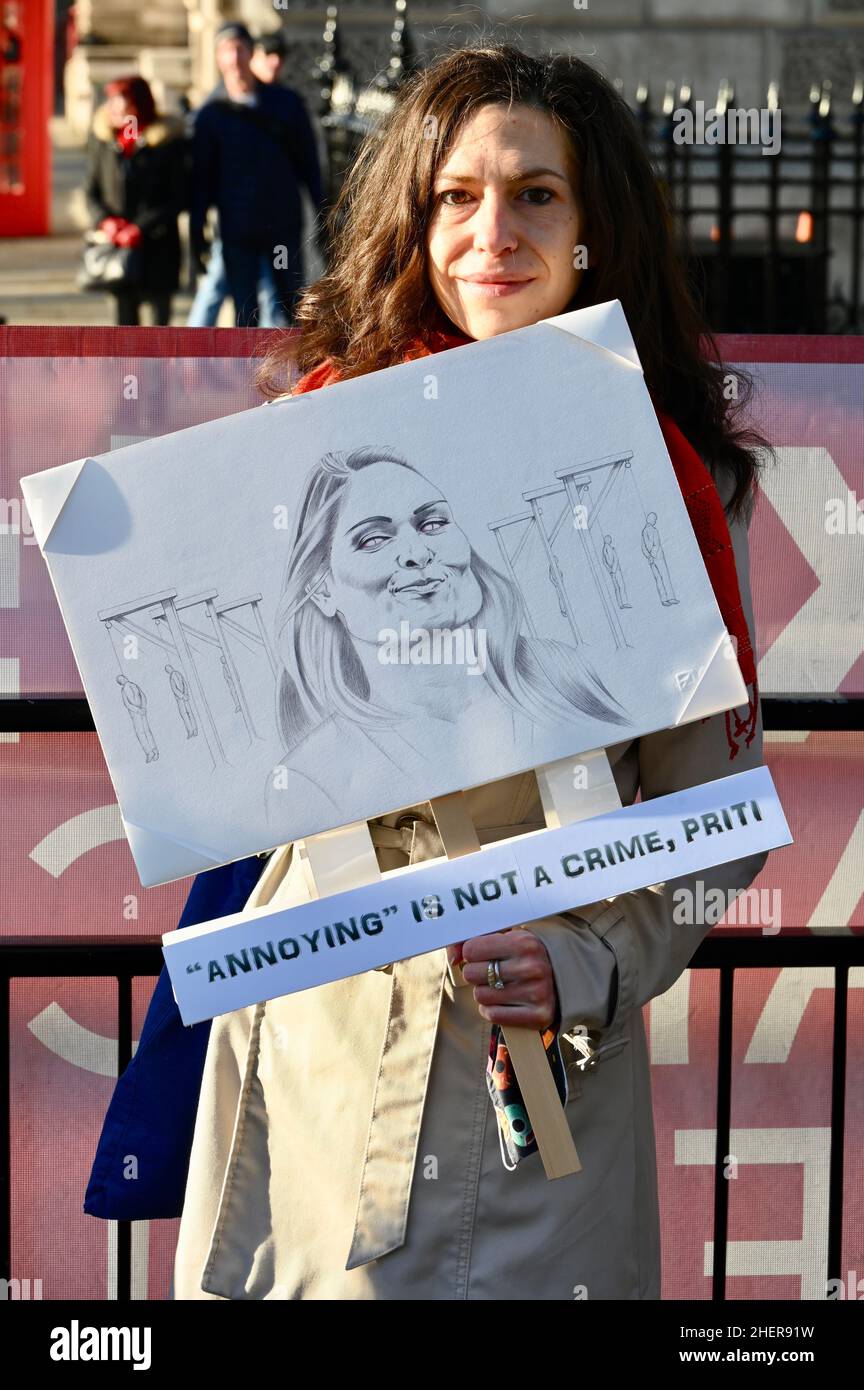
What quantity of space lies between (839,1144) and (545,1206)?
1221mm

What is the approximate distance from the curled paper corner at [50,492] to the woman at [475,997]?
0.47 metres

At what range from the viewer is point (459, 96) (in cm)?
209

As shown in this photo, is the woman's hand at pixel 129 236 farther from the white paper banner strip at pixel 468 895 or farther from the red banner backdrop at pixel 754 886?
the white paper banner strip at pixel 468 895

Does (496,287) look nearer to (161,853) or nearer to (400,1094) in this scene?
(161,853)

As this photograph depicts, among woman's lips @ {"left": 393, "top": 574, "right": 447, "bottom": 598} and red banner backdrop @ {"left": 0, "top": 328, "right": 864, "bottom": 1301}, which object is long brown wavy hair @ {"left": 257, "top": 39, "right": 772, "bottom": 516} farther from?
red banner backdrop @ {"left": 0, "top": 328, "right": 864, "bottom": 1301}

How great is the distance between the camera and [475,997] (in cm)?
195

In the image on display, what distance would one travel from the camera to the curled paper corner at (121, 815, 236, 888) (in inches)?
76.6

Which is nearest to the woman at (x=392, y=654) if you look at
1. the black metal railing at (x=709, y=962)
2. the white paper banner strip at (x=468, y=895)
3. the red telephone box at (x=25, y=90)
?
the white paper banner strip at (x=468, y=895)

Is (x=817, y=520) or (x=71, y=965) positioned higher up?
(x=817, y=520)

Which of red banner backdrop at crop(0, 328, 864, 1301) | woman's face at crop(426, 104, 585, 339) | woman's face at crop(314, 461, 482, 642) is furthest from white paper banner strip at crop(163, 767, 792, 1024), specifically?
red banner backdrop at crop(0, 328, 864, 1301)

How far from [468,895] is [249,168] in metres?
7.06

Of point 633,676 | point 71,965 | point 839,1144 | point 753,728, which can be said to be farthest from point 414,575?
point 839,1144

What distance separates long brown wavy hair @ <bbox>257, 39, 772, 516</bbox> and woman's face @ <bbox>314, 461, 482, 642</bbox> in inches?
10.3
